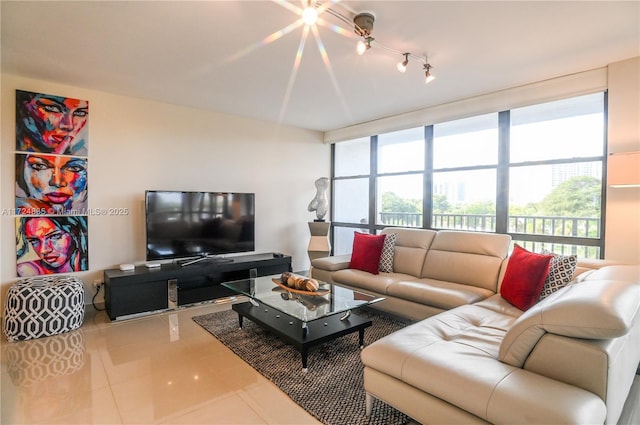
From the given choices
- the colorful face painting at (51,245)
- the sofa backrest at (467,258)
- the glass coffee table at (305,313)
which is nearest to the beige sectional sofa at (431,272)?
the sofa backrest at (467,258)

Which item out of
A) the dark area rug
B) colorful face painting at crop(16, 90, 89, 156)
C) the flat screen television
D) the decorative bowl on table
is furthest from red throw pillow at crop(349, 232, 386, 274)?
colorful face painting at crop(16, 90, 89, 156)

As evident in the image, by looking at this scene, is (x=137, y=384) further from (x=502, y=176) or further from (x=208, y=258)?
(x=502, y=176)

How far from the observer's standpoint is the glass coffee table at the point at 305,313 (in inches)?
93.7

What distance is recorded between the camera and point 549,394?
1298 mm

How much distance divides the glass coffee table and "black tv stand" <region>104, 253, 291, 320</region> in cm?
88

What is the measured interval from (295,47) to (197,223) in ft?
7.77

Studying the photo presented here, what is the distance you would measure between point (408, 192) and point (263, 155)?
2.19 meters

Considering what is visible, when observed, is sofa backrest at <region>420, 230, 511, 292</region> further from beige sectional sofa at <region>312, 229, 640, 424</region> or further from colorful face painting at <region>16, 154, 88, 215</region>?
colorful face painting at <region>16, 154, 88, 215</region>

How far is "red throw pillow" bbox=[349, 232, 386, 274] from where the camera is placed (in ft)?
12.2

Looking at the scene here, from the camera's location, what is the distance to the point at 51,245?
3.38 meters

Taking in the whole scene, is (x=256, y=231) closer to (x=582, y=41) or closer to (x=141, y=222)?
(x=141, y=222)

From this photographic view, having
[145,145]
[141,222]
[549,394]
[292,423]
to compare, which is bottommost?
[292,423]

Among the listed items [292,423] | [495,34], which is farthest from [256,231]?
[495,34]

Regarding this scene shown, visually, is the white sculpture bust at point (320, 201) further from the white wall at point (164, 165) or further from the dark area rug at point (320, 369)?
the dark area rug at point (320, 369)
